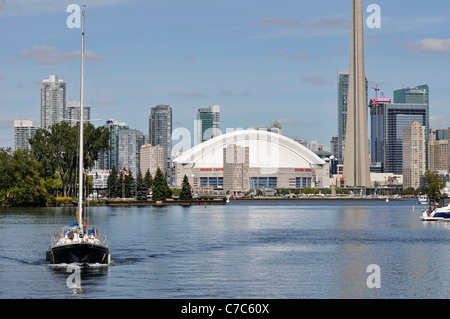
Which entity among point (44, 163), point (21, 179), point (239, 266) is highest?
point (44, 163)

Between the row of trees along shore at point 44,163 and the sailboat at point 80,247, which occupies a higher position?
the row of trees along shore at point 44,163

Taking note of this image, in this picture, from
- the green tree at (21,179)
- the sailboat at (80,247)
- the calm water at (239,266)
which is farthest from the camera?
the green tree at (21,179)

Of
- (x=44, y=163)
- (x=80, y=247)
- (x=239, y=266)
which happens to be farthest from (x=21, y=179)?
(x=80, y=247)

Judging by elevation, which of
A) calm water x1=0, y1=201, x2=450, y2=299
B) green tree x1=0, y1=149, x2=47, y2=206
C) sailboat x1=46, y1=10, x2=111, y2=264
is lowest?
calm water x1=0, y1=201, x2=450, y2=299

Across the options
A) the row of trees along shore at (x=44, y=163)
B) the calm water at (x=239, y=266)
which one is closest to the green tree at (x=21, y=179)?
the row of trees along shore at (x=44, y=163)

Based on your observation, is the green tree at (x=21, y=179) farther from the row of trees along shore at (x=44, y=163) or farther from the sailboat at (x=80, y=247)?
the sailboat at (x=80, y=247)

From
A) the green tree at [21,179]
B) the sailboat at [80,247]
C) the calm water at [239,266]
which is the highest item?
the green tree at [21,179]

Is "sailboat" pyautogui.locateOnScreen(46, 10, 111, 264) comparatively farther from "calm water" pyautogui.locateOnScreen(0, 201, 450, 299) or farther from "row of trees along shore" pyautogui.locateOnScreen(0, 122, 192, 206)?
"row of trees along shore" pyautogui.locateOnScreen(0, 122, 192, 206)

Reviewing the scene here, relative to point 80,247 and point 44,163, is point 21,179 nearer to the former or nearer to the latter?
point 44,163

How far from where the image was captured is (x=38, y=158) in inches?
6885

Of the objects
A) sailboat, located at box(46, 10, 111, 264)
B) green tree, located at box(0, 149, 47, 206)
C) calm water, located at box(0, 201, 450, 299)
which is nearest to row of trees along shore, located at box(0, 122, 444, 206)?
green tree, located at box(0, 149, 47, 206)
